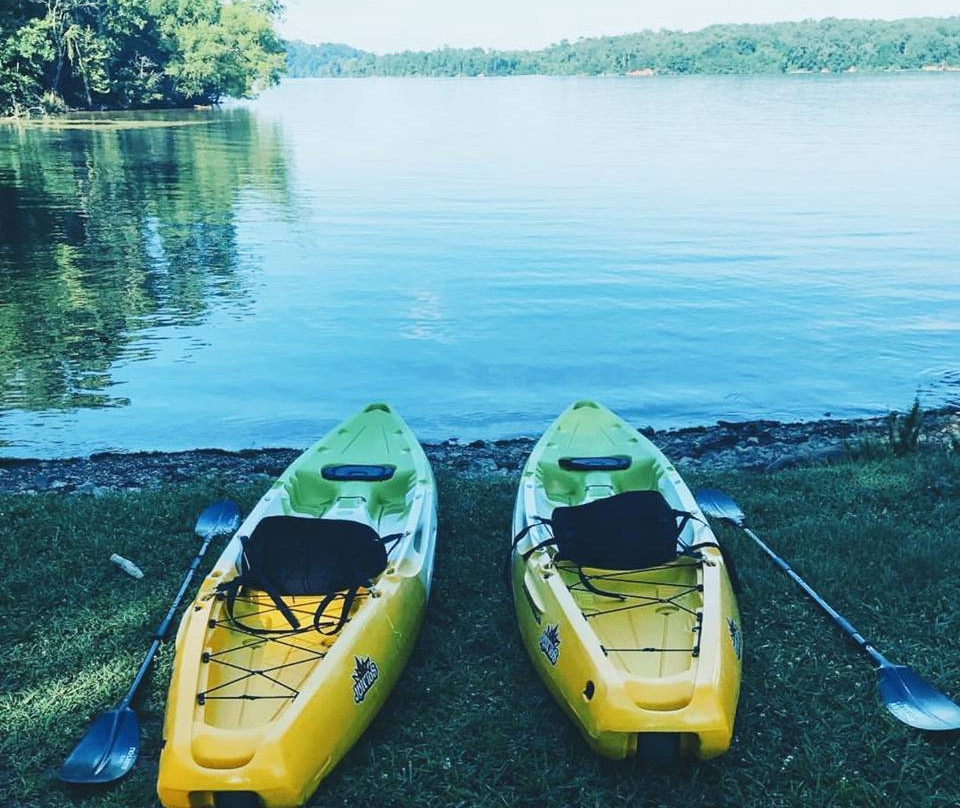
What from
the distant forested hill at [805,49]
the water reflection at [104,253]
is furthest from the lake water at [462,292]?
the distant forested hill at [805,49]

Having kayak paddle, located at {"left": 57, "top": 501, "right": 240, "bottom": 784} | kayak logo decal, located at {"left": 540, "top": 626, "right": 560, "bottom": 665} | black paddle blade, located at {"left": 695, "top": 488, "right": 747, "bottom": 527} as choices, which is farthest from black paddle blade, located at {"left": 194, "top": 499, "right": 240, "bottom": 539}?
black paddle blade, located at {"left": 695, "top": 488, "right": 747, "bottom": 527}

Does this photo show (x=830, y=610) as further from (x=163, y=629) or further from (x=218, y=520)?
(x=218, y=520)

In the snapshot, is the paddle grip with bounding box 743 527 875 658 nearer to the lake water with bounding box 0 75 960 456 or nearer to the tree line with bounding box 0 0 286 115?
the lake water with bounding box 0 75 960 456

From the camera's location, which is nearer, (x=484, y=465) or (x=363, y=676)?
(x=363, y=676)

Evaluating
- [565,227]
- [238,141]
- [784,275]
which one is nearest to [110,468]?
[784,275]

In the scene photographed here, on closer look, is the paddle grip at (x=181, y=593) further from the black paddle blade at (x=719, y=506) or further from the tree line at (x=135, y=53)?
the tree line at (x=135, y=53)

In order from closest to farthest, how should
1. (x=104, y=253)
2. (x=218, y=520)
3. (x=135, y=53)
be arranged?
(x=218, y=520)
(x=104, y=253)
(x=135, y=53)

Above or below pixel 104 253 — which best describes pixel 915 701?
above

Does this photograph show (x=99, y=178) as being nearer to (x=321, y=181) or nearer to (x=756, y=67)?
(x=321, y=181)

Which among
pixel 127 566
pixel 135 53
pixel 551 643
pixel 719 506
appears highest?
pixel 135 53

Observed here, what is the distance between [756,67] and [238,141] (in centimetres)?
11794

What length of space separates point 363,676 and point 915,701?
279 centimetres

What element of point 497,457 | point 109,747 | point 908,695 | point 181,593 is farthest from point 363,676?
point 497,457

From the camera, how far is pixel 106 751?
4.28m
